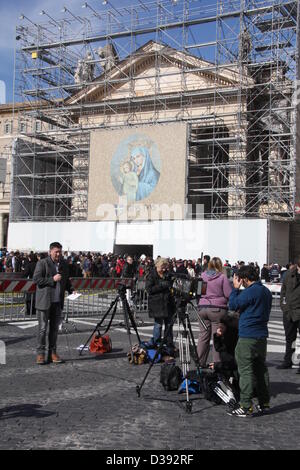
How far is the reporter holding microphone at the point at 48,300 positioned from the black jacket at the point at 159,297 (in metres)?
1.48

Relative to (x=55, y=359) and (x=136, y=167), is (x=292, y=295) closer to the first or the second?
(x=55, y=359)

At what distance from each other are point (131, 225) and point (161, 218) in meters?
2.01

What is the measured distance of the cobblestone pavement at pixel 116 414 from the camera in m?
5.35

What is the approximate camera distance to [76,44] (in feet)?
144

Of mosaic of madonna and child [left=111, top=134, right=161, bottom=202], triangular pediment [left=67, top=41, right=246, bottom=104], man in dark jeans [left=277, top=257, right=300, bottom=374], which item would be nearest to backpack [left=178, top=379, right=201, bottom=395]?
man in dark jeans [left=277, top=257, right=300, bottom=374]

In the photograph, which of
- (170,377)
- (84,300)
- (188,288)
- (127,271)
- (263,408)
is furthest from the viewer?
(127,271)

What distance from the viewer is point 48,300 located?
9188mm

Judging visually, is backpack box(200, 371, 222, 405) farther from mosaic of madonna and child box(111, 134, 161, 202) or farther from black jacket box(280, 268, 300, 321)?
mosaic of madonna and child box(111, 134, 161, 202)

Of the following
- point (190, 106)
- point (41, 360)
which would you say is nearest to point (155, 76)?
point (190, 106)

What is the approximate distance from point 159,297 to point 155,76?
106 ft

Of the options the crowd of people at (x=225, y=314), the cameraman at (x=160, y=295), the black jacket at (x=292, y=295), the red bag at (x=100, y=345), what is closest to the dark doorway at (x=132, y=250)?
the red bag at (x=100, y=345)

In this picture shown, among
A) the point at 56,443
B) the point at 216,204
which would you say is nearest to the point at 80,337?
the point at 56,443

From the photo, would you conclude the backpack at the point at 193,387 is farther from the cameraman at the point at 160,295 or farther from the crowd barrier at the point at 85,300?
the crowd barrier at the point at 85,300
